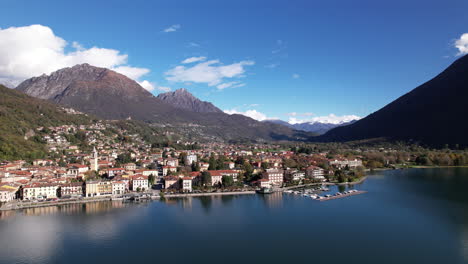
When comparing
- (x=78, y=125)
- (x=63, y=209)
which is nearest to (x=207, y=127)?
(x=78, y=125)

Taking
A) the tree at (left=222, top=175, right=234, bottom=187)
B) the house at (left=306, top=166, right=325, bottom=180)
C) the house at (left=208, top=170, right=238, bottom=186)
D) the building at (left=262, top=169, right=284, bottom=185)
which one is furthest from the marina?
the house at (left=208, top=170, right=238, bottom=186)

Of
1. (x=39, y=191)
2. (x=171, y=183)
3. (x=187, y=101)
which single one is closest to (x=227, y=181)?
(x=171, y=183)

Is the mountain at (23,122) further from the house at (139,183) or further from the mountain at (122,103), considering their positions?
the mountain at (122,103)

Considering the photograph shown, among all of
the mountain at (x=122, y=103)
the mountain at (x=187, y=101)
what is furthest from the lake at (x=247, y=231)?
the mountain at (x=187, y=101)

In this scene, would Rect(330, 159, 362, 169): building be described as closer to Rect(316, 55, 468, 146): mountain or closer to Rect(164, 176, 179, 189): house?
Rect(164, 176, 179, 189): house

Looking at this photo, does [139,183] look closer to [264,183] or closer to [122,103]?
[264,183]

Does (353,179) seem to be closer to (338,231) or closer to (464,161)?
(338,231)
